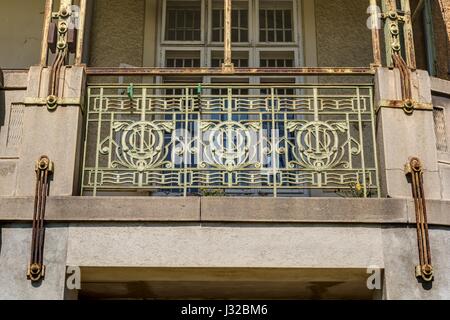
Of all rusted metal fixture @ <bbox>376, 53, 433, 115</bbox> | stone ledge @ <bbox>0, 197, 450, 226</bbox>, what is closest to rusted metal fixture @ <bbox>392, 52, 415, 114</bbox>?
rusted metal fixture @ <bbox>376, 53, 433, 115</bbox>

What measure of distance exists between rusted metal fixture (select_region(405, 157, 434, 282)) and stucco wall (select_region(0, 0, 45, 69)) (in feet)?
18.0

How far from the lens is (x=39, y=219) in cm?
657

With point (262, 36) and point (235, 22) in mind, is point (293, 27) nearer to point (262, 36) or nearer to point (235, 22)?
point (262, 36)

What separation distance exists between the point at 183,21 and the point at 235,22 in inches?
28.6

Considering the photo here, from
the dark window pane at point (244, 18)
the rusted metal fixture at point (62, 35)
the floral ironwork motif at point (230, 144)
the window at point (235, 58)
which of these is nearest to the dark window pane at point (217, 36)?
the window at point (235, 58)

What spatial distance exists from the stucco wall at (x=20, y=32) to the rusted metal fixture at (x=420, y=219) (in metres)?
5.48

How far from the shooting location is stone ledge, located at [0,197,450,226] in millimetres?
6625

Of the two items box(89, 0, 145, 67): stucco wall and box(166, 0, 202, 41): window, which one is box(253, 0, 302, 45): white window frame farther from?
box(89, 0, 145, 67): stucco wall

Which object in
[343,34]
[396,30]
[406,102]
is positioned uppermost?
[343,34]

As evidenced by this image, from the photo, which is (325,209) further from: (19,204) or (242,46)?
(242,46)

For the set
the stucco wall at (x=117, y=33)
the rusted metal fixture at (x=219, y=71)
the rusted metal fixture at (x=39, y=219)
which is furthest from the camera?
the stucco wall at (x=117, y=33)

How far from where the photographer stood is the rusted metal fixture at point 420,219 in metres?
6.48

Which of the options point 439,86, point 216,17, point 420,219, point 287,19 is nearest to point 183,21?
point 216,17

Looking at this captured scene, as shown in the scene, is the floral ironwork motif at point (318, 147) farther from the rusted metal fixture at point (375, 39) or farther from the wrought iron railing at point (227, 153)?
the rusted metal fixture at point (375, 39)
